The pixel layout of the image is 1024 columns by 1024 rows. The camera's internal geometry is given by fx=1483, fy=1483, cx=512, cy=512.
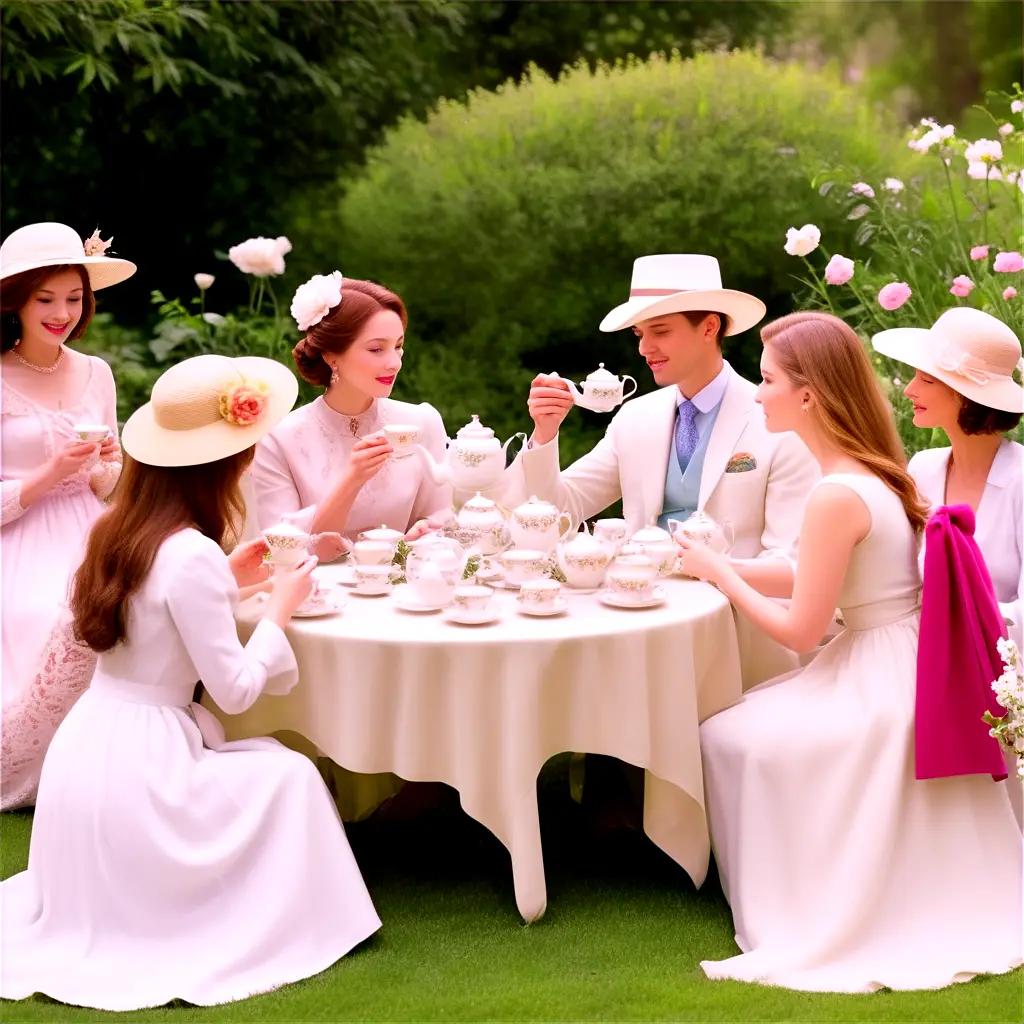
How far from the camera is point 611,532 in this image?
161 inches

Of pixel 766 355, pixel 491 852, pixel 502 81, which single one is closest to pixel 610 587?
pixel 766 355

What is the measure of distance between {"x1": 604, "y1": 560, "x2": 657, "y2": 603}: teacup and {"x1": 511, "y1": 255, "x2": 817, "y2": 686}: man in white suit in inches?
27.9

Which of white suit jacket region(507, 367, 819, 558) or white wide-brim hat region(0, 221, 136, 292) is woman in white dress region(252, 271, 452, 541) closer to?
white suit jacket region(507, 367, 819, 558)

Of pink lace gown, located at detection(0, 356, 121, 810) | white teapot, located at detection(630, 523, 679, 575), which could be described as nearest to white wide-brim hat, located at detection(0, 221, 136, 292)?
pink lace gown, located at detection(0, 356, 121, 810)

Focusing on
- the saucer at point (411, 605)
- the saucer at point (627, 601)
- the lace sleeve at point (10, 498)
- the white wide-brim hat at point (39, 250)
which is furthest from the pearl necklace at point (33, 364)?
the saucer at point (627, 601)

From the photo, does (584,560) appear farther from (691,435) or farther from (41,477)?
(41,477)

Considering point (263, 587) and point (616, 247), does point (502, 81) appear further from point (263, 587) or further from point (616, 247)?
point (263, 587)

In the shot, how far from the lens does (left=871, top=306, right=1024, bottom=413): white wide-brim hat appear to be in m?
4.18

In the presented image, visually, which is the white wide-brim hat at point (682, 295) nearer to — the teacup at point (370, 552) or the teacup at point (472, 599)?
the teacup at point (370, 552)

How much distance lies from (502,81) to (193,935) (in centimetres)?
989

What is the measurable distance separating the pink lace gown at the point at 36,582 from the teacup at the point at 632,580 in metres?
1.88

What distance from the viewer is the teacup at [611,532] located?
4.08m

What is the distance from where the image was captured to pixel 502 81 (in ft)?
40.2

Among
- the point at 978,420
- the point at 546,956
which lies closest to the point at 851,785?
the point at 546,956
